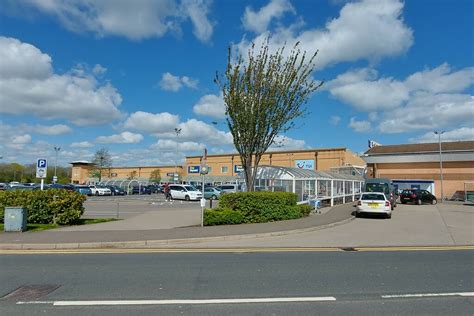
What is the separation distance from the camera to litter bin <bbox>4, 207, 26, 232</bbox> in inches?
516

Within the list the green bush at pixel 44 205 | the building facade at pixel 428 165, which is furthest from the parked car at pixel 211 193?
the building facade at pixel 428 165

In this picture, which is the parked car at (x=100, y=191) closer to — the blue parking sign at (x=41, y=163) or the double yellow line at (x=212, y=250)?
the blue parking sign at (x=41, y=163)

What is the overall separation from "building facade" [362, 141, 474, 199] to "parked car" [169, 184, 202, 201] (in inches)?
1279

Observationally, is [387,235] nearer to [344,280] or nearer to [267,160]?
[344,280]

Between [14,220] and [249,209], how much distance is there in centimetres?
866

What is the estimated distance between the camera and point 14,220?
13.2 meters

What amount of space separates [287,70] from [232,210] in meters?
8.65

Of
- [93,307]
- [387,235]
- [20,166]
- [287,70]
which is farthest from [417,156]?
[20,166]

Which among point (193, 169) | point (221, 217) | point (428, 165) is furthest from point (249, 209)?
point (193, 169)

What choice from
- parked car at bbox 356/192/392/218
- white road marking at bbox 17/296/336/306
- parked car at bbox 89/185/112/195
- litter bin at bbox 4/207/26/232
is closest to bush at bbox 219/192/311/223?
parked car at bbox 356/192/392/218

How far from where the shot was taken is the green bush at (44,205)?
15516mm

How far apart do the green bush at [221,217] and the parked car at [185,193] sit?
24.5 m

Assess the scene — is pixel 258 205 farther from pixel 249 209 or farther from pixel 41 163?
pixel 41 163

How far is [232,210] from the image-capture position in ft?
54.9
